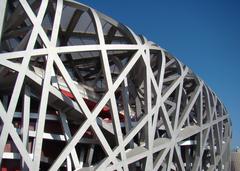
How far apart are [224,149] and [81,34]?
66.3 ft

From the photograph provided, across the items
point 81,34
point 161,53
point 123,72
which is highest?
point 81,34

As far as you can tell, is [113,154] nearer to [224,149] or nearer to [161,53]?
[161,53]

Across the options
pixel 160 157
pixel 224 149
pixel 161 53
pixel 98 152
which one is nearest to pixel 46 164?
pixel 98 152

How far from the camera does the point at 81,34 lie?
29547 millimetres

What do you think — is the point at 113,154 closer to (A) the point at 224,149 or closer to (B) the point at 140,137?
(B) the point at 140,137

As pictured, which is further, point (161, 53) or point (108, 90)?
point (161, 53)

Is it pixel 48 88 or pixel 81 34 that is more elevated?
pixel 81 34

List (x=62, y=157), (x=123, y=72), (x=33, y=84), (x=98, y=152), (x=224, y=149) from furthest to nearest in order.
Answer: (x=224, y=149), (x=98, y=152), (x=123, y=72), (x=33, y=84), (x=62, y=157)

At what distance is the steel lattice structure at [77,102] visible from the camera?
16.7 metres

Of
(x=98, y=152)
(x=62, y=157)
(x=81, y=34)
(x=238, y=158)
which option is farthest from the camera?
(x=238, y=158)

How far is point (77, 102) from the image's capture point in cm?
1767

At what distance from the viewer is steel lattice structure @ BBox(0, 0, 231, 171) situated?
16656 mm

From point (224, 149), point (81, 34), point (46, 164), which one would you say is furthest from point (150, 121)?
point (224, 149)

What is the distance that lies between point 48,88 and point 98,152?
1025cm
